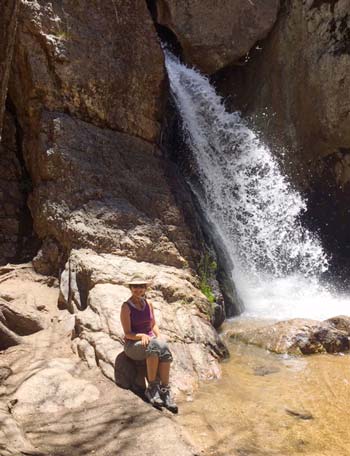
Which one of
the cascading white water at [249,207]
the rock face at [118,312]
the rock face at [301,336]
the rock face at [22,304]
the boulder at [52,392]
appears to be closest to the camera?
the boulder at [52,392]

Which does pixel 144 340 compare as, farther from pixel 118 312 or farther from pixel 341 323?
pixel 341 323

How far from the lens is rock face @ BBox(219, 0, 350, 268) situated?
10.2m

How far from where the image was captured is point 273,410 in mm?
4062

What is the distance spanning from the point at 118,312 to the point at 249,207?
20.6 feet

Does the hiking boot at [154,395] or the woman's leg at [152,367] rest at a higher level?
the woman's leg at [152,367]

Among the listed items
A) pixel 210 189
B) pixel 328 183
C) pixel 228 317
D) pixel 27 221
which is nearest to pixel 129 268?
pixel 27 221

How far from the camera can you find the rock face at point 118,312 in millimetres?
4582

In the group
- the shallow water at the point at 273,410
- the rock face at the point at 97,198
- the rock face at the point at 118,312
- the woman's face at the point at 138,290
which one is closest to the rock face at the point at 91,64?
the rock face at the point at 97,198

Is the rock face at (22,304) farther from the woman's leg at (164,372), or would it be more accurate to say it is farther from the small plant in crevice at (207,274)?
the small plant in crevice at (207,274)

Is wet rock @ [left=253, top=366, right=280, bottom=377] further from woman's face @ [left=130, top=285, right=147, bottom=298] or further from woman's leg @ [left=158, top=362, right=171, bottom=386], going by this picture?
woman's face @ [left=130, top=285, right=147, bottom=298]

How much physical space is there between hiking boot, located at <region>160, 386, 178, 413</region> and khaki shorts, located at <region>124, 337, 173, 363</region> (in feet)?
0.82

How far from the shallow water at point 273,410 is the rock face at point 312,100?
6257 mm

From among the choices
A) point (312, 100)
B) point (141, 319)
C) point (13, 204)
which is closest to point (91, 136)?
point (13, 204)

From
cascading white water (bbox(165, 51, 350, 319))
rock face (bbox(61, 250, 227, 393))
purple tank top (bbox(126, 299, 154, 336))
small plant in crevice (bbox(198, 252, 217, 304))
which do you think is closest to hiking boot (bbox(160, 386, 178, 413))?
rock face (bbox(61, 250, 227, 393))
